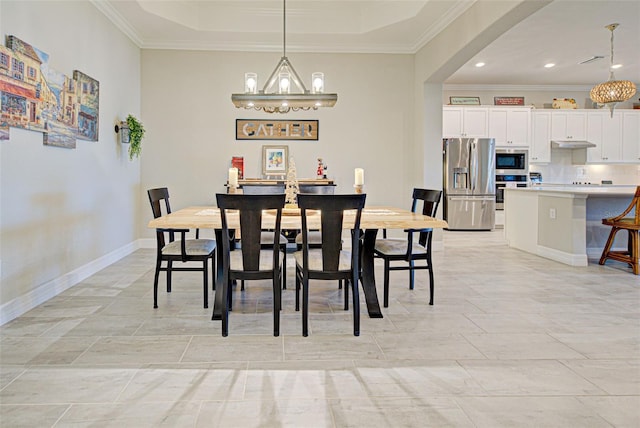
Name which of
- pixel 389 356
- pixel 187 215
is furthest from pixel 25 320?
pixel 389 356

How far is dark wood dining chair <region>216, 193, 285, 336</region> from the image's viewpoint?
→ 2521 mm

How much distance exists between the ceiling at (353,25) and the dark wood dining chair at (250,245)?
125 inches

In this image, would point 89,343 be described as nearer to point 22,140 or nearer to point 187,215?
point 187,215

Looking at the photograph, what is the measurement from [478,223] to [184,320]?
6181 millimetres

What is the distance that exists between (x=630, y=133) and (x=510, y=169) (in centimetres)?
247

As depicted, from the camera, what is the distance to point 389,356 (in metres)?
2.35

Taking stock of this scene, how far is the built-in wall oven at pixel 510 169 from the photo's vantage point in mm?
7969

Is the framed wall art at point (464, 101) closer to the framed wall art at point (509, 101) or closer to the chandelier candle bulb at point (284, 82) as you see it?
the framed wall art at point (509, 101)

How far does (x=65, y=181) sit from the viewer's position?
3674 millimetres

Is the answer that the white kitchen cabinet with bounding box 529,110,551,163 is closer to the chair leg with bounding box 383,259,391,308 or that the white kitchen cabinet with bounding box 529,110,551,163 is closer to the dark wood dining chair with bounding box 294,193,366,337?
the chair leg with bounding box 383,259,391,308

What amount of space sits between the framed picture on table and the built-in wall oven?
4250 mm

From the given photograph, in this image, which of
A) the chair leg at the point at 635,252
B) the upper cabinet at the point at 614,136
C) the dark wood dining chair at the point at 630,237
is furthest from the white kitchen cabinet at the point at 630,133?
the chair leg at the point at 635,252

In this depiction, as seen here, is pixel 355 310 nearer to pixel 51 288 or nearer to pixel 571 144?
pixel 51 288

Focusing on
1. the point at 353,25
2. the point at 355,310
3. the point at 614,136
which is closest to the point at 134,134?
the point at 353,25
